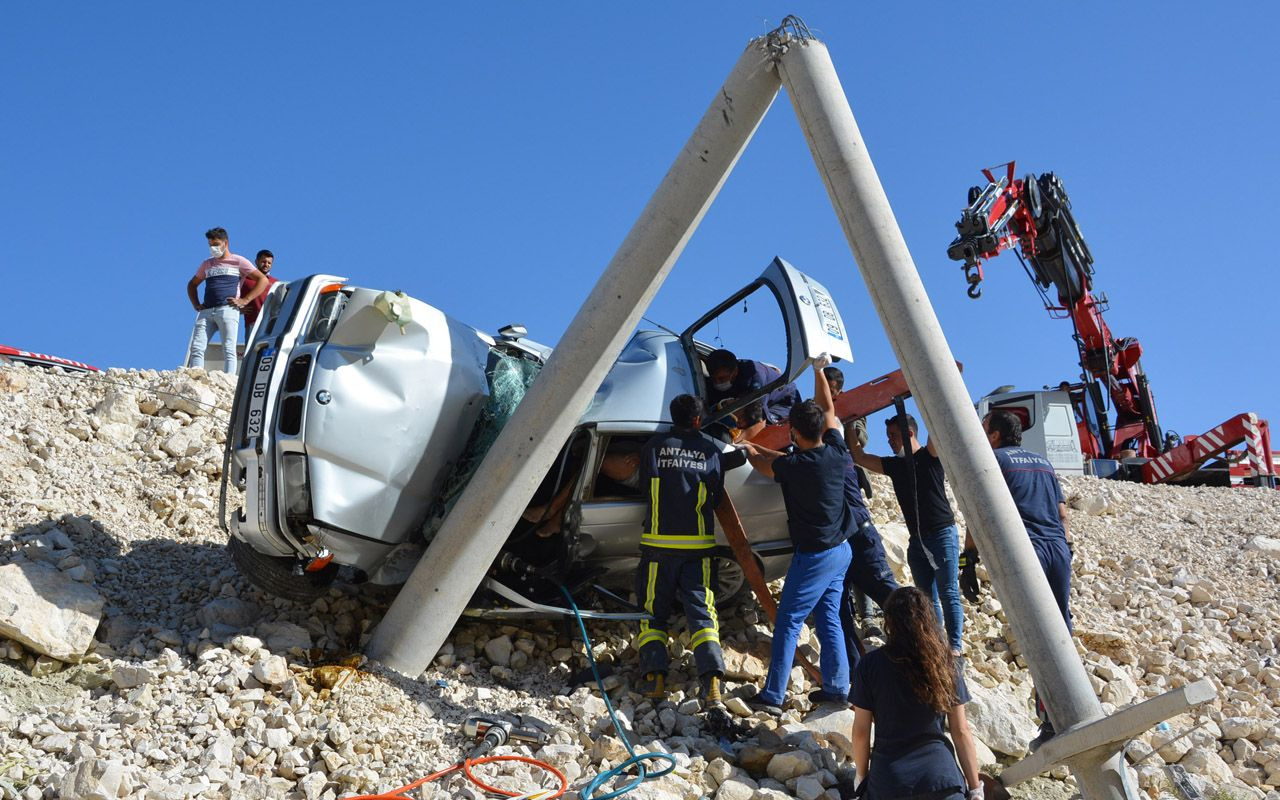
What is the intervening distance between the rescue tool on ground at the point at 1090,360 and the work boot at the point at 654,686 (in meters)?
10.1

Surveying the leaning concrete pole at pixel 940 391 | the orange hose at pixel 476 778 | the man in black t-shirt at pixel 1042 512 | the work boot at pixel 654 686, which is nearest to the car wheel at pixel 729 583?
the work boot at pixel 654 686

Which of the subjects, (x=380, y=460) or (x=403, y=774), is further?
(x=380, y=460)

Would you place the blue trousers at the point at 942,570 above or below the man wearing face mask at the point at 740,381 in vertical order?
below

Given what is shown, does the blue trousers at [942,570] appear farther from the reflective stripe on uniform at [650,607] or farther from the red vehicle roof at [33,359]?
the red vehicle roof at [33,359]

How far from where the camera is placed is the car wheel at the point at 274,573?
6.25 m

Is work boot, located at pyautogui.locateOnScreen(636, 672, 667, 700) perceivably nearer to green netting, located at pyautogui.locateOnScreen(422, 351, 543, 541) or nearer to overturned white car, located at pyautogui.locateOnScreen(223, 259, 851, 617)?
overturned white car, located at pyautogui.locateOnScreen(223, 259, 851, 617)

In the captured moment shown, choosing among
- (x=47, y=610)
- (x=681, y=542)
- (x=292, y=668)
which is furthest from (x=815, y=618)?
(x=47, y=610)

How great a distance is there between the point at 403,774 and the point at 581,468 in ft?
6.54

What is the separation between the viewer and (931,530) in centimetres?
643

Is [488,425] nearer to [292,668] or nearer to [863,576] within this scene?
[292,668]

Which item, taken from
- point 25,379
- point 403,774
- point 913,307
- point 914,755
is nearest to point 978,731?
point 914,755

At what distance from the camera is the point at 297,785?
4.79 metres

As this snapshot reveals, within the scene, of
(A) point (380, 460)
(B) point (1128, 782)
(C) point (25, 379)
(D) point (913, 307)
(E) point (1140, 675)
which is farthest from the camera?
(C) point (25, 379)

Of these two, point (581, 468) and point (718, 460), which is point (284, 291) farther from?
point (718, 460)
